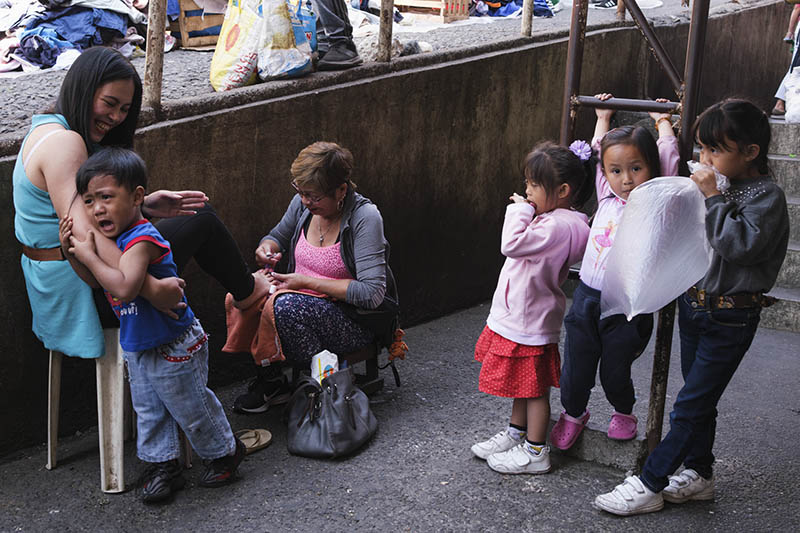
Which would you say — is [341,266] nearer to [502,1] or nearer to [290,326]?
[290,326]

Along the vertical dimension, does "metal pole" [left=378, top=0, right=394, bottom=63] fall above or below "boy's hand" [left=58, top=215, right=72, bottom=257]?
above

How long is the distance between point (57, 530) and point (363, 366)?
1878 millimetres

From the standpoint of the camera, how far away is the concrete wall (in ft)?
11.1

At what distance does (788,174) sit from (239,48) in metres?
3.89

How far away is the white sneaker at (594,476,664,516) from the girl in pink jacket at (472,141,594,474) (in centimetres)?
33

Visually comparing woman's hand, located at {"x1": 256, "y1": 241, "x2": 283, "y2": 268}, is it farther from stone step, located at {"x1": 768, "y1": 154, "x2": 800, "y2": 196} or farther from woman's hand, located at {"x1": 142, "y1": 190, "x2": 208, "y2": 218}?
stone step, located at {"x1": 768, "y1": 154, "x2": 800, "y2": 196}

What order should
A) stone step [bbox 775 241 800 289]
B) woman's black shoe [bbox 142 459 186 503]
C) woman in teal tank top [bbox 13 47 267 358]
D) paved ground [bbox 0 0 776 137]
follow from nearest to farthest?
woman in teal tank top [bbox 13 47 267 358]
woman's black shoe [bbox 142 459 186 503]
paved ground [bbox 0 0 776 137]
stone step [bbox 775 241 800 289]

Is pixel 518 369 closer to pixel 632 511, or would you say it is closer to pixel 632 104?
pixel 632 511

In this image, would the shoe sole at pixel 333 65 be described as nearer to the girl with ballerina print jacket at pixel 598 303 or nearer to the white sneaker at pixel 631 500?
the girl with ballerina print jacket at pixel 598 303

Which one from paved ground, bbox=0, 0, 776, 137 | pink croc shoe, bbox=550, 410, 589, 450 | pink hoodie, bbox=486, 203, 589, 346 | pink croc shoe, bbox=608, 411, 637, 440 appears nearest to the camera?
pink hoodie, bbox=486, 203, 589, 346

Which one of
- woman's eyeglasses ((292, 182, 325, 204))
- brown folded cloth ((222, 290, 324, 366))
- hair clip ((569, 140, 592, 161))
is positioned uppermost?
hair clip ((569, 140, 592, 161))

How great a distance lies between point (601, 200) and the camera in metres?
3.13

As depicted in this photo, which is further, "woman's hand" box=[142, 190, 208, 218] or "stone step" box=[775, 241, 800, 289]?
"stone step" box=[775, 241, 800, 289]

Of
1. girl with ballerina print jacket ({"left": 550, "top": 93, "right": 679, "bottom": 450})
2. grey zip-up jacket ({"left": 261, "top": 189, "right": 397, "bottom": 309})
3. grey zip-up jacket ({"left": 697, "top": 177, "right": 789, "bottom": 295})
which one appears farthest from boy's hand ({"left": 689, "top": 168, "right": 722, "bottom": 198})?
grey zip-up jacket ({"left": 261, "top": 189, "right": 397, "bottom": 309})
